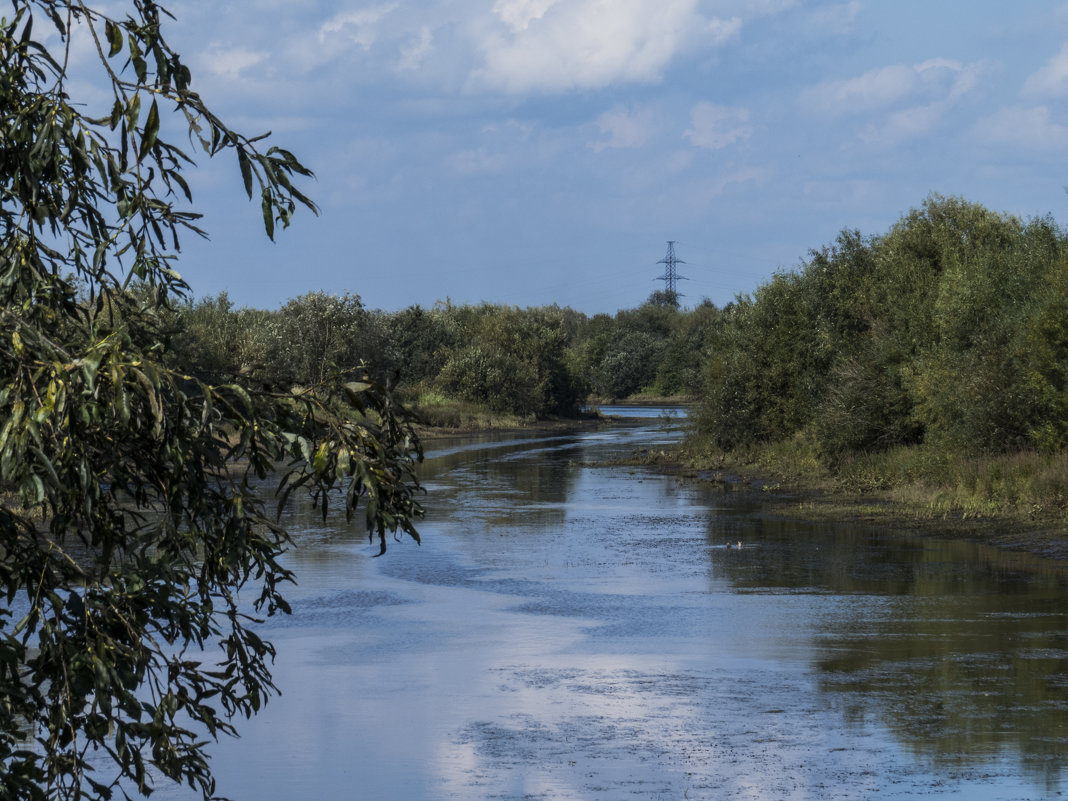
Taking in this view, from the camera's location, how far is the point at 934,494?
29.7 metres

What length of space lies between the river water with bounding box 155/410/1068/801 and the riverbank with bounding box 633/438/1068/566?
1.78 m

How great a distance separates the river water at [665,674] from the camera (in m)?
9.76

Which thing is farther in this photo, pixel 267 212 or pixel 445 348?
pixel 445 348

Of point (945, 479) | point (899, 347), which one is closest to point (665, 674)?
point (945, 479)

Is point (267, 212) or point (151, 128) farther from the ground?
point (151, 128)

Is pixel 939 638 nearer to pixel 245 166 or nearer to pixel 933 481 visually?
pixel 245 166

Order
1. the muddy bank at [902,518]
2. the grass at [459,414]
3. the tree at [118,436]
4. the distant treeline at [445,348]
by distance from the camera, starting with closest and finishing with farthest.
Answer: the tree at [118,436], the muddy bank at [902,518], the distant treeline at [445,348], the grass at [459,414]

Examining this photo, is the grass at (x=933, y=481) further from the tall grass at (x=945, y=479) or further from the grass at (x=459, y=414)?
the grass at (x=459, y=414)

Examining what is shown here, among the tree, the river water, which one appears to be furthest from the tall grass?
the tree

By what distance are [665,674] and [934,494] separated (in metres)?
18.4

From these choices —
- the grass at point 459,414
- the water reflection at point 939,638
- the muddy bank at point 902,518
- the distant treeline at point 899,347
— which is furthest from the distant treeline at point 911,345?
the grass at point 459,414

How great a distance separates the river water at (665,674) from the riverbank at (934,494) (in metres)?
1.78

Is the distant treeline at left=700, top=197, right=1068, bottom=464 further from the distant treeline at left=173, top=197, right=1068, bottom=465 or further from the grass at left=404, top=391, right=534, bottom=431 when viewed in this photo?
the grass at left=404, top=391, right=534, bottom=431

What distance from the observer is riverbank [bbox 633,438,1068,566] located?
25328 millimetres
